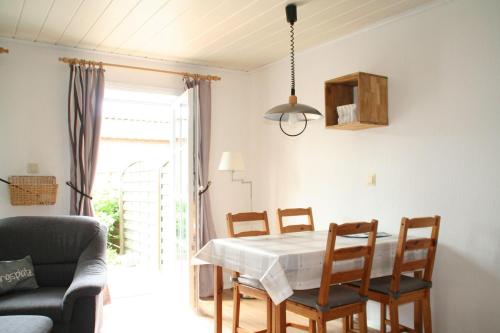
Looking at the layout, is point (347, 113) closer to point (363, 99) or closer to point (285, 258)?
point (363, 99)

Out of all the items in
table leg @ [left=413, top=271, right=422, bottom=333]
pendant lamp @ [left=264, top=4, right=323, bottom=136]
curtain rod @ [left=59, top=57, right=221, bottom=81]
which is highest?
curtain rod @ [left=59, top=57, right=221, bottom=81]

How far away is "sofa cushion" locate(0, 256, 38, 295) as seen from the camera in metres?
2.97

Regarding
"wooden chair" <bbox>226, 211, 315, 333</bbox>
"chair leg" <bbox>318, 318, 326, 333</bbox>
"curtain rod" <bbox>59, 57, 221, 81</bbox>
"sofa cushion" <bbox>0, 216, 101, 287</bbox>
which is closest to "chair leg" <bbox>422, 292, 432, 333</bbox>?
"wooden chair" <bbox>226, 211, 315, 333</bbox>

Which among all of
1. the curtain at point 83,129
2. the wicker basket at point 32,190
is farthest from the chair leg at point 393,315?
the wicker basket at point 32,190

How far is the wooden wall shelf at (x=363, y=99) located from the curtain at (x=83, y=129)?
7.08ft

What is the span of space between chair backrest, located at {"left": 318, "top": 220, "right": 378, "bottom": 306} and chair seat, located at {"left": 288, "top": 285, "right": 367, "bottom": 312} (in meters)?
0.04

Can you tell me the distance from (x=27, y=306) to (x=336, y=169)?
2647 millimetres

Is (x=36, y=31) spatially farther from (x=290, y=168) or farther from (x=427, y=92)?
(x=427, y=92)

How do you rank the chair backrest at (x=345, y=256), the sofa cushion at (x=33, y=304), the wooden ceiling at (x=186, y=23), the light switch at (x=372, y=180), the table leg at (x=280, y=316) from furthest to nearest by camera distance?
1. the light switch at (x=372, y=180)
2. the wooden ceiling at (x=186, y=23)
3. the sofa cushion at (x=33, y=304)
4. the table leg at (x=280, y=316)
5. the chair backrest at (x=345, y=256)

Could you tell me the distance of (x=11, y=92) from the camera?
3.92m

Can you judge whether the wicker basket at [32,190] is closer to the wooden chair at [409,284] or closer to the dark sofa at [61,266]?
the dark sofa at [61,266]

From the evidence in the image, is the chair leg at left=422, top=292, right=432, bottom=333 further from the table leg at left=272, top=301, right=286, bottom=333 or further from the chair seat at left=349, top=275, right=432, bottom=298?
the table leg at left=272, top=301, right=286, bottom=333

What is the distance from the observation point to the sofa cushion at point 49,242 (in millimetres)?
3244

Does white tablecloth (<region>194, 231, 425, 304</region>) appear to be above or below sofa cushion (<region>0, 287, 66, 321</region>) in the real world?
above
